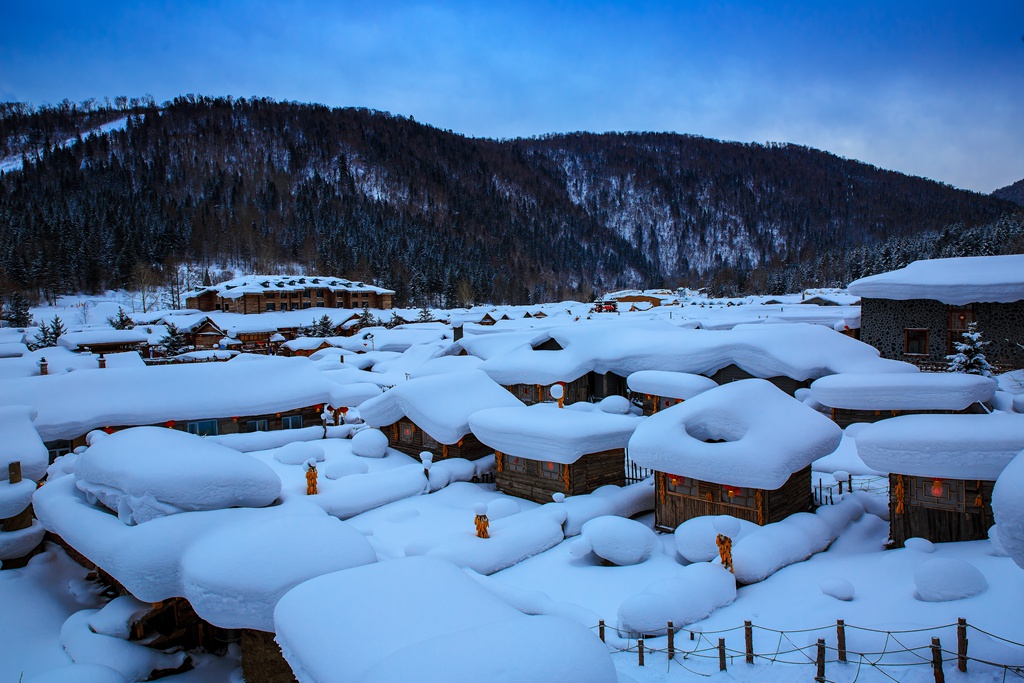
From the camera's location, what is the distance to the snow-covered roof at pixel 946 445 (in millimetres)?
10805

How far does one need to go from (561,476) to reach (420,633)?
10361 mm

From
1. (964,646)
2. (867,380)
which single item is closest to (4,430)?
(964,646)

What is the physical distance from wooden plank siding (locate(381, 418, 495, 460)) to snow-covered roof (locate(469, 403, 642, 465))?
2.13 meters

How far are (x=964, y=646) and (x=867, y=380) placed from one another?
47.6 feet

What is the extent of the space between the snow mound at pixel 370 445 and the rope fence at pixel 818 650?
1226 centimetres

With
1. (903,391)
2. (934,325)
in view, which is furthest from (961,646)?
(934,325)

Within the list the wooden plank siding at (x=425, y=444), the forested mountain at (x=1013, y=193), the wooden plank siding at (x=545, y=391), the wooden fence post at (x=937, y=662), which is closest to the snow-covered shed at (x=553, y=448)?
the wooden plank siding at (x=425, y=444)

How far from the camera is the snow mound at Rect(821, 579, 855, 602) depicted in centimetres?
971

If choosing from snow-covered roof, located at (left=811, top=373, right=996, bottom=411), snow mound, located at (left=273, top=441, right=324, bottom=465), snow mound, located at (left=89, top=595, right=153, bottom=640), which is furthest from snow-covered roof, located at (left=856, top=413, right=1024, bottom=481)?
snow mound, located at (left=273, top=441, right=324, bottom=465)

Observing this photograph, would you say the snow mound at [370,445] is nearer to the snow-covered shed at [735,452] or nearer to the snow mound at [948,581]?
the snow-covered shed at [735,452]

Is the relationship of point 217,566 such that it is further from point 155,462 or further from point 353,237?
point 353,237

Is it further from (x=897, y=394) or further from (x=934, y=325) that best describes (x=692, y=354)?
(x=934, y=325)

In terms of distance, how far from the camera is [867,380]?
20.0 meters

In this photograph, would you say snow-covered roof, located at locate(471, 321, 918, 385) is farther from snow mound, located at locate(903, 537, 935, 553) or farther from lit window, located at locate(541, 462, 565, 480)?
snow mound, located at locate(903, 537, 935, 553)
